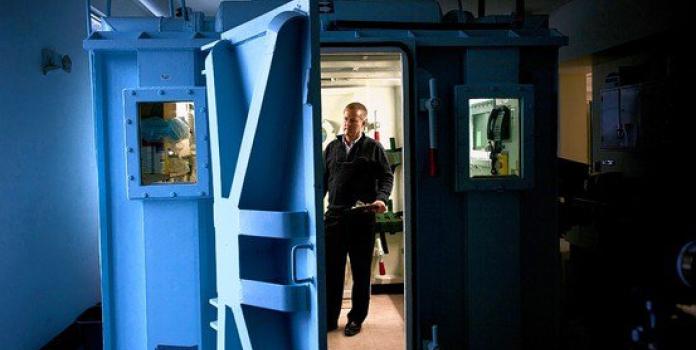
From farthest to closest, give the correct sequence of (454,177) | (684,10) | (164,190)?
(684,10)
(454,177)
(164,190)

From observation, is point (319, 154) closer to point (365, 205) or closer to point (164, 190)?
point (164, 190)

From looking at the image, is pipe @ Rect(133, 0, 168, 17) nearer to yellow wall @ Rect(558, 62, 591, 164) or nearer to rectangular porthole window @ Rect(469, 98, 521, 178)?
rectangular porthole window @ Rect(469, 98, 521, 178)

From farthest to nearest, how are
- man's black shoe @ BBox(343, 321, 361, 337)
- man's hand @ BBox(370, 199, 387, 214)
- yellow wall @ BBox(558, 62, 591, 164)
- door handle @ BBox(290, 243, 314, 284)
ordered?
yellow wall @ BBox(558, 62, 591, 164) → man's black shoe @ BBox(343, 321, 361, 337) → man's hand @ BBox(370, 199, 387, 214) → door handle @ BBox(290, 243, 314, 284)

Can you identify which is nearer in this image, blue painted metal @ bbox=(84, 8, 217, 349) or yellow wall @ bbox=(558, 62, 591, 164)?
blue painted metal @ bbox=(84, 8, 217, 349)

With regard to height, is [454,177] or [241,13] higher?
[241,13]

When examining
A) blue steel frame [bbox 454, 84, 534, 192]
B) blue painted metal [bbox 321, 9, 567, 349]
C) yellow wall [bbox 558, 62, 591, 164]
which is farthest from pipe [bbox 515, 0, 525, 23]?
yellow wall [bbox 558, 62, 591, 164]

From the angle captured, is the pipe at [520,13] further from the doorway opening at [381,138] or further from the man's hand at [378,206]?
the man's hand at [378,206]

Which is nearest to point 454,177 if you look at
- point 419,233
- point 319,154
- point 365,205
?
point 419,233

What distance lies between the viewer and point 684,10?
5.41m

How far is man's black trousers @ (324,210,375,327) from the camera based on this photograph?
16.1 feet

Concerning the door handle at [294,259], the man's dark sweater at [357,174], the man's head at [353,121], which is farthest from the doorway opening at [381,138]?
the door handle at [294,259]

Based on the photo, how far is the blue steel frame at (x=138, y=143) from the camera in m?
3.50

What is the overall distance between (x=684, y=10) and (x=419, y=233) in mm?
4067

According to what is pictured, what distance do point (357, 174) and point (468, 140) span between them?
4.76 ft
